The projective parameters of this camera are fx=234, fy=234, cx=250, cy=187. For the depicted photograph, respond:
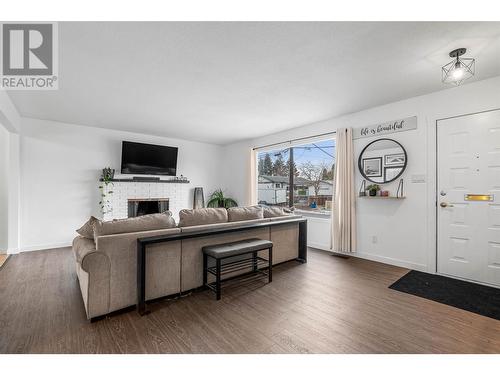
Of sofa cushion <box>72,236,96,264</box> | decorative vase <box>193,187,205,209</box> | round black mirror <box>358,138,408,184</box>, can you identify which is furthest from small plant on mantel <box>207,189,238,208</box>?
sofa cushion <box>72,236,96,264</box>

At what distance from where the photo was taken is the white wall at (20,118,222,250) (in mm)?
4418

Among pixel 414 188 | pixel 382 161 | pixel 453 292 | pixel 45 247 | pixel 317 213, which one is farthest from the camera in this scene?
pixel 317 213

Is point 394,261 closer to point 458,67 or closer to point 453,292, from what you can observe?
point 453,292

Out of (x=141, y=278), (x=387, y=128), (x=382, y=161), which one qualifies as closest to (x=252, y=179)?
(x=382, y=161)

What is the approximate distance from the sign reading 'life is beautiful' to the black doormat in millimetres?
2159

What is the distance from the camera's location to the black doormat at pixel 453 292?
2355mm

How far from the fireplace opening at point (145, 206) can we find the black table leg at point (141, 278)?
3.64 metres

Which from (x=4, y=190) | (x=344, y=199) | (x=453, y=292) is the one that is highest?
(x=4, y=190)

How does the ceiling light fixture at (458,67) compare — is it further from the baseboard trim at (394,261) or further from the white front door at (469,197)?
the baseboard trim at (394,261)

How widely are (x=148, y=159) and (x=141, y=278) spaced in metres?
4.01

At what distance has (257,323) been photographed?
6.72 ft

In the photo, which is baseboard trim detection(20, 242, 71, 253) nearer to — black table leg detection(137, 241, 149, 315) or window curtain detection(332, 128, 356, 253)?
black table leg detection(137, 241, 149, 315)

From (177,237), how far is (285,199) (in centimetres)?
373
